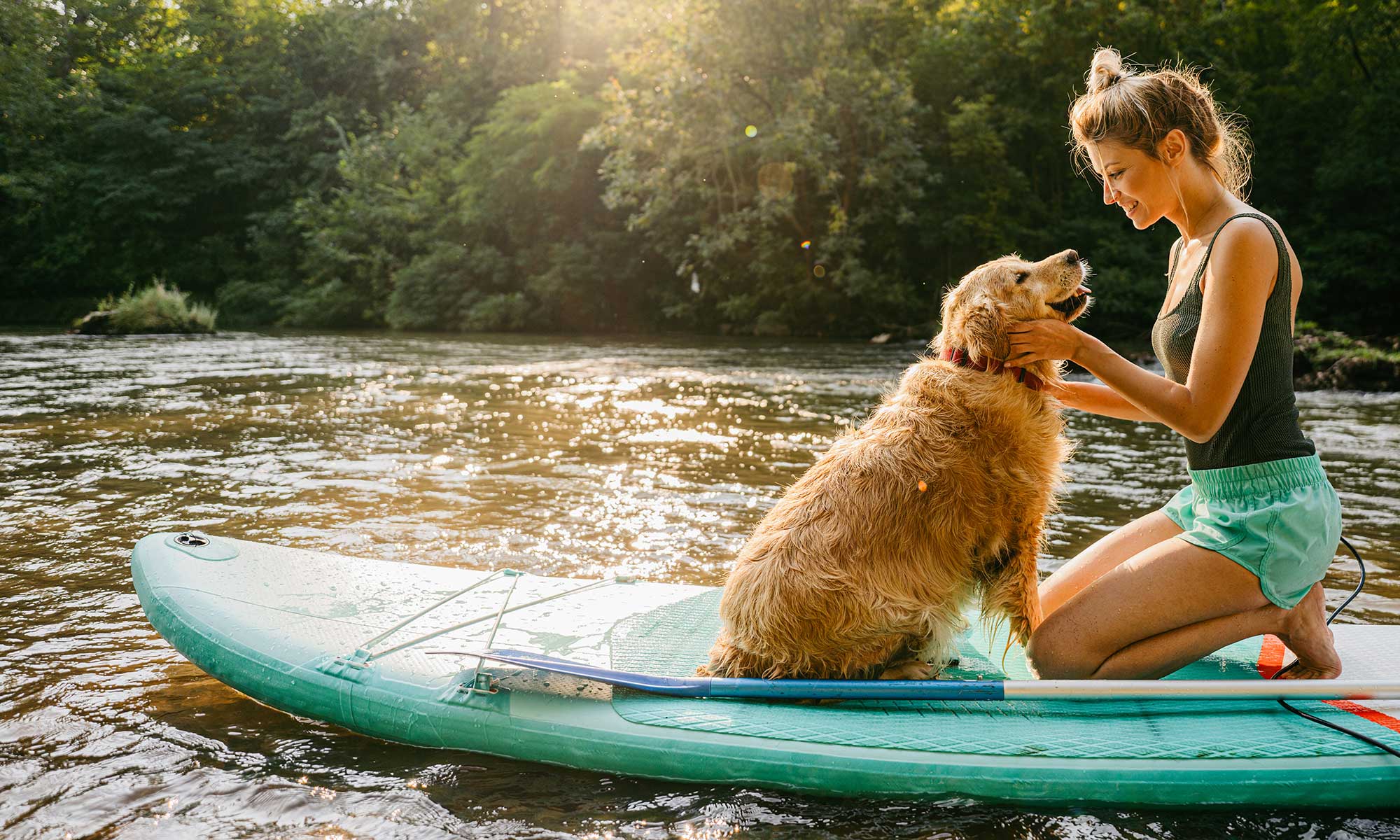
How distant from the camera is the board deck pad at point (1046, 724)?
9.12ft

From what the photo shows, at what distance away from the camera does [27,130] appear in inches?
1407

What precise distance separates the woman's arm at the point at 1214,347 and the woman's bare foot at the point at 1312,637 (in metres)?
0.67

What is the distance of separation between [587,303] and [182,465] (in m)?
23.8

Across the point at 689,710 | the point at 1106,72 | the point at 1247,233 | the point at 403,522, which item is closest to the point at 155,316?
the point at 403,522

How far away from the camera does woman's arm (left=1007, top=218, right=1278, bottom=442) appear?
283 centimetres

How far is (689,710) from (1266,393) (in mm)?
2017

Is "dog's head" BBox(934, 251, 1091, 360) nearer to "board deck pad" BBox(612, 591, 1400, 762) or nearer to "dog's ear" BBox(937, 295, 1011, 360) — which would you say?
"dog's ear" BBox(937, 295, 1011, 360)

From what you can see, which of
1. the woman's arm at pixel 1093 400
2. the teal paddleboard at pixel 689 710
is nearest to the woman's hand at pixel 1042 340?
the woman's arm at pixel 1093 400

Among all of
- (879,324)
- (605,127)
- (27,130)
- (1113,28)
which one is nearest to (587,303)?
(605,127)

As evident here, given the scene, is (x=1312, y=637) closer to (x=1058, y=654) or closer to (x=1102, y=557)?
(x=1102, y=557)

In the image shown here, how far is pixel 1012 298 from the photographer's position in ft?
10.1

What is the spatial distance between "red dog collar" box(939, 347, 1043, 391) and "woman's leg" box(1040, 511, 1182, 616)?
0.68 metres

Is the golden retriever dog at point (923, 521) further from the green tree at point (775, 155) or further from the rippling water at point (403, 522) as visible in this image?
the green tree at point (775, 155)

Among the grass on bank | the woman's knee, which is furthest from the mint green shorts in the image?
the grass on bank
